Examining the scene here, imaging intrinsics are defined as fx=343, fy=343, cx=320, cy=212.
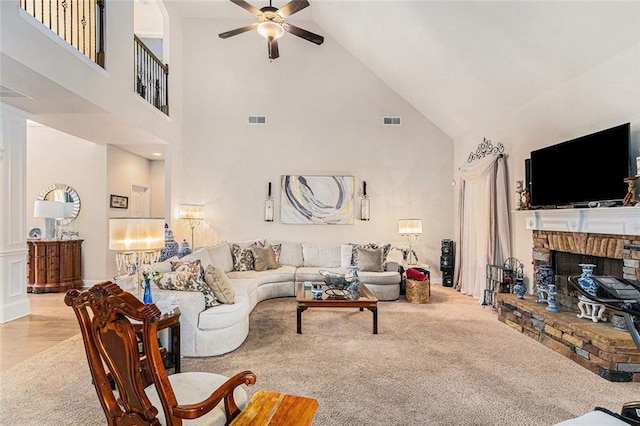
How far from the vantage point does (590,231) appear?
347 cm

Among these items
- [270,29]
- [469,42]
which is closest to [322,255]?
[270,29]

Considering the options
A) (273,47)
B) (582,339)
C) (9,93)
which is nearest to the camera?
(582,339)

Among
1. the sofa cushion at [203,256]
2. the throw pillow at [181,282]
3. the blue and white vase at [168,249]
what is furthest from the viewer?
the blue and white vase at [168,249]

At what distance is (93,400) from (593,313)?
4311 mm

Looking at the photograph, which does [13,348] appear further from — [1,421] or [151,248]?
[151,248]

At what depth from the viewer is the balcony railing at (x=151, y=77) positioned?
521cm

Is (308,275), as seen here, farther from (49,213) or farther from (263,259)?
(49,213)

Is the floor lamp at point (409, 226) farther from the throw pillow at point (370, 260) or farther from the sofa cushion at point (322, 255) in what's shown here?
the sofa cushion at point (322, 255)

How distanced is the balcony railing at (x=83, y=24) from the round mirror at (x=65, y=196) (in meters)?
2.92

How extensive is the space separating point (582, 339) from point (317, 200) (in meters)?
4.63

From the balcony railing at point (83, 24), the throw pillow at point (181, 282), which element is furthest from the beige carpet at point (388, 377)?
the balcony railing at point (83, 24)

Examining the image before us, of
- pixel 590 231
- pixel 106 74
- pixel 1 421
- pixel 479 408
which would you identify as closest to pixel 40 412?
pixel 1 421

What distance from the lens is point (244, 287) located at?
4.50 metres

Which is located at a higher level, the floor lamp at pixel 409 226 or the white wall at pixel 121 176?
the white wall at pixel 121 176
